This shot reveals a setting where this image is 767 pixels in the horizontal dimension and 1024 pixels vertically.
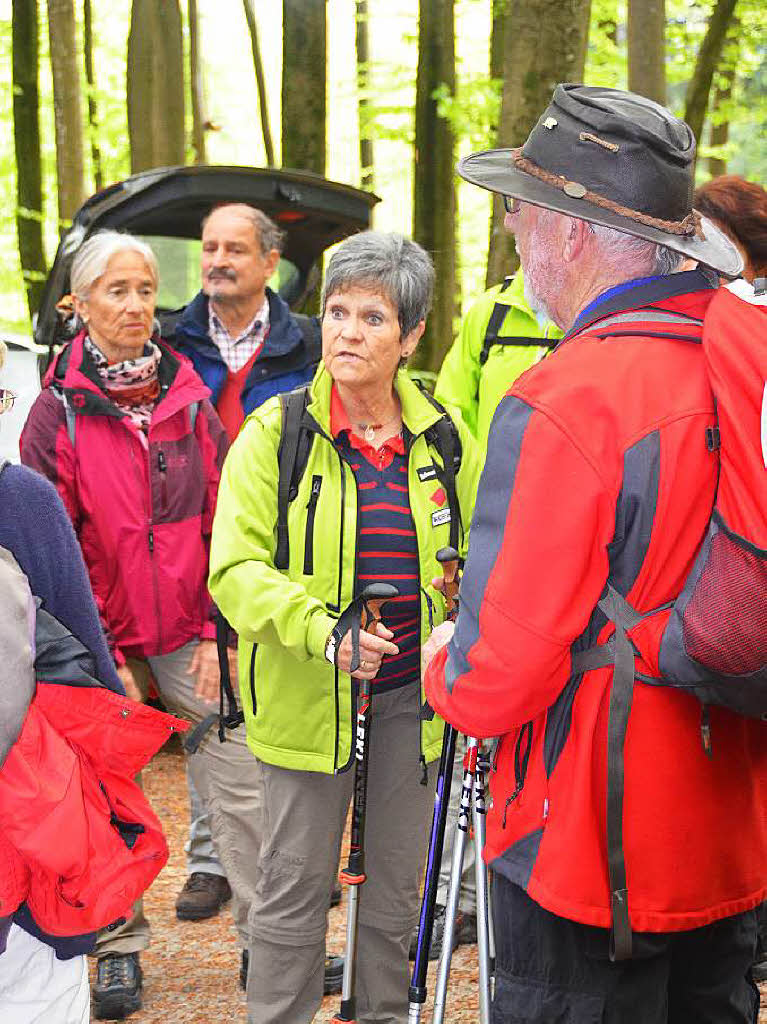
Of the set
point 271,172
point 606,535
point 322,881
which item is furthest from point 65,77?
point 606,535

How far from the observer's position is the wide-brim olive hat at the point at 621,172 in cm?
255

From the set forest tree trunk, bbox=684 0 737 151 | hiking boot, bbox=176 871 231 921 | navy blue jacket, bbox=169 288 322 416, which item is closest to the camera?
hiking boot, bbox=176 871 231 921

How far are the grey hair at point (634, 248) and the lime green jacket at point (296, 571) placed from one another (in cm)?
137

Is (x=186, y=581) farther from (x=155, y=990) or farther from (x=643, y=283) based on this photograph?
Result: (x=643, y=283)

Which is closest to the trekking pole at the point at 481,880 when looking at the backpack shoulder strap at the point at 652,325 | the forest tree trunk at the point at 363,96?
the backpack shoulder strap at the point at 652,325

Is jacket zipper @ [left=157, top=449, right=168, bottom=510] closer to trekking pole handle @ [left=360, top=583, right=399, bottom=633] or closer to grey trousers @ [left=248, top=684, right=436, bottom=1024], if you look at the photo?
grey trousers @ [left=248, top=684, right=436, bottom=1024]

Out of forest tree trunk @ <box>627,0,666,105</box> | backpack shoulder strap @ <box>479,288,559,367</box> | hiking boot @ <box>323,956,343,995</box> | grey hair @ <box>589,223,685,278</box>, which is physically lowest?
hiking boot @ <box>323,956,343,995</box>

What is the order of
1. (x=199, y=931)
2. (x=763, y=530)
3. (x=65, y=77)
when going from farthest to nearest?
1. (x=65, y=77)
2. (x=199, y=931)
3. (x=763, y=530)

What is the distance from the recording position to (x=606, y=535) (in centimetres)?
238

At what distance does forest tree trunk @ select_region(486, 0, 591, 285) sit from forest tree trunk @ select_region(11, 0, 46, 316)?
32.0ft

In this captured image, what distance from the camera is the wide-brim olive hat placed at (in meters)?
2.55

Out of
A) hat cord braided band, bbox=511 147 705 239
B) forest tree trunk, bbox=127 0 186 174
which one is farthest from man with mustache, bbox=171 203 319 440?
forest tree trunk, bbox=127 0 186 174

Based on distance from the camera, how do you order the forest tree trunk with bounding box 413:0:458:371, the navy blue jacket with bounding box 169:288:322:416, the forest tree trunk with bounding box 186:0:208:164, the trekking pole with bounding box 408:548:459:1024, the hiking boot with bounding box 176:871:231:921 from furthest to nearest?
the forest tree trunk with bounding box 186:0:208:164 → the forest tree trunk with bounding box 413:0:458:371 → the navy blue jacket with bounding box 169:288:322:416 → the hiking boot with bounding box 176:871:231:921 → the trekking pole with bounding box 408:548:459:1024

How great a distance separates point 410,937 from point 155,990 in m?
1.32
